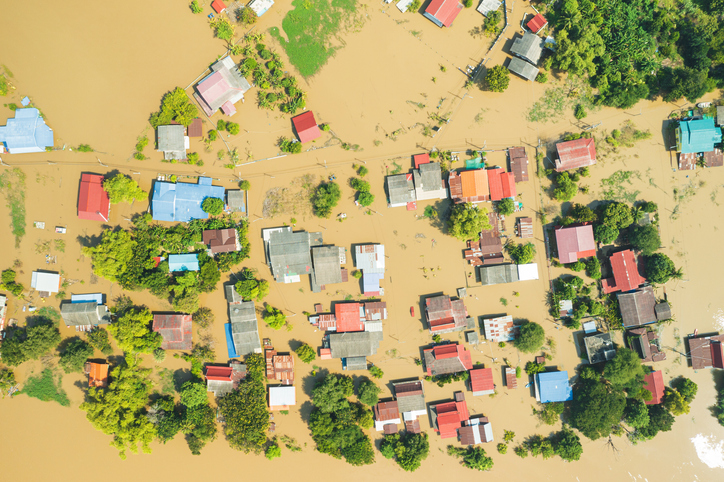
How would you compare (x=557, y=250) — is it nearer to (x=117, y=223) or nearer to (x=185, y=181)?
(x=185, y=181)

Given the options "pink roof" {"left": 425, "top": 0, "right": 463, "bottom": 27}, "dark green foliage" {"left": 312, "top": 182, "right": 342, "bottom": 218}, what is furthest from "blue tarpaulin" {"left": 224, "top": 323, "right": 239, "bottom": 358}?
"pink roof" {"left": 425, "top": 0, "right": 463, "bottom": 27}

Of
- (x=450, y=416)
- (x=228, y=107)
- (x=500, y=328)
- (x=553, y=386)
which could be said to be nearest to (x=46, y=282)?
(x=228, y=107)

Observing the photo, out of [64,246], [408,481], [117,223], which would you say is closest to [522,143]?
[408,481]

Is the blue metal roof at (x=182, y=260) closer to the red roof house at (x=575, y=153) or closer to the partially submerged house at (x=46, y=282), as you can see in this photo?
the partially submerged house at (x=46, y=282)

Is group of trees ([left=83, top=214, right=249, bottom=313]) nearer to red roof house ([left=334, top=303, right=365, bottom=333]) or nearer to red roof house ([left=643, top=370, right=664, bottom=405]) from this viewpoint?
red roof house ([left=334, top=303, right=365, bottom=333])

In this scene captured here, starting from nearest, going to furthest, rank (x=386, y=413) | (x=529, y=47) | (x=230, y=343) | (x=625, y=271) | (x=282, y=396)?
(x=529, y=47), (x=625, y=271), (x=386, y=413), (x=282, y=396), (x=230, y=343)

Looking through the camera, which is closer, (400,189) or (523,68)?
(523,68)

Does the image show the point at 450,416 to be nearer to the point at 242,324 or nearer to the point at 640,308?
the point at 640,308
